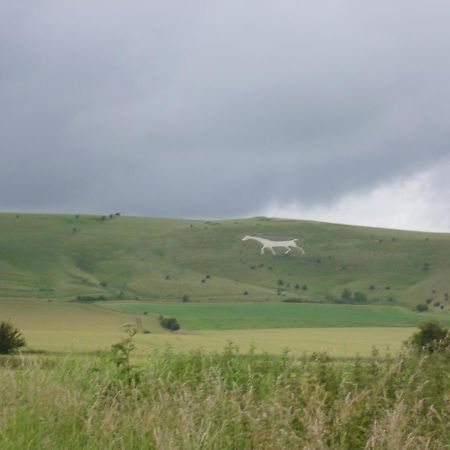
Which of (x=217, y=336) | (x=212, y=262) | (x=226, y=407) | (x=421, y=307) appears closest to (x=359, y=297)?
(x=421, y=307)

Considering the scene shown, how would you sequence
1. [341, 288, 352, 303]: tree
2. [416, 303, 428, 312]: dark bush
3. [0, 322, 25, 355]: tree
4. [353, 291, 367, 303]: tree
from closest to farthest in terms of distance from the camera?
[0, 322, 25, 355]: tree → [416, 303, 428, 312]: dark bush → [341, 288, 352, 303]: tree → [353, 291, 367, 303]: tree

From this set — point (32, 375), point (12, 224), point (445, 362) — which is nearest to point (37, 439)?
point (32, 375)

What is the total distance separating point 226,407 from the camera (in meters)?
10.0

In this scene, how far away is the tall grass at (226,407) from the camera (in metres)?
9.28

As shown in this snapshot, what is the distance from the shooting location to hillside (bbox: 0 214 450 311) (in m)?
106

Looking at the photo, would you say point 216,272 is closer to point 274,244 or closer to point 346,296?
point 274,244

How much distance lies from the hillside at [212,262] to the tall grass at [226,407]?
78.3 m

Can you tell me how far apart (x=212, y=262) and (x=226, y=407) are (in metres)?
114

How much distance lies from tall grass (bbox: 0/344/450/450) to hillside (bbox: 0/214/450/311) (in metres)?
78.3

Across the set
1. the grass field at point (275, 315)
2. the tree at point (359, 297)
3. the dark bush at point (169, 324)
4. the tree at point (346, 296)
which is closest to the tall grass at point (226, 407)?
the dark bush at point (169, 324)

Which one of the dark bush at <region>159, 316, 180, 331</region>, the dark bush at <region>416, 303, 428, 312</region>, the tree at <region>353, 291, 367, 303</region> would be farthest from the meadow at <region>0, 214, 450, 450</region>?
the dark bush at <region>159, 316, 180, 331</region>

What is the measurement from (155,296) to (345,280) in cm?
2962

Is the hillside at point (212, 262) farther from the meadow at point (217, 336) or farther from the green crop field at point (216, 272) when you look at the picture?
the meadow at point (217, 336)

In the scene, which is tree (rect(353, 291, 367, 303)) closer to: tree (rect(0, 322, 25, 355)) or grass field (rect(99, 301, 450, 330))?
grass field (rect(99, 301, 450, 330))
